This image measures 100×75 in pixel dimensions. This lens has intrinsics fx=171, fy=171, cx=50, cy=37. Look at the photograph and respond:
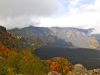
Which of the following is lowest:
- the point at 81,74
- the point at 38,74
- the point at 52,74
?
the point at 38,74

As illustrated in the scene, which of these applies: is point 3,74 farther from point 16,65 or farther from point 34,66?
point 16,65

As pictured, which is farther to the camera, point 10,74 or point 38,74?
point 38,74

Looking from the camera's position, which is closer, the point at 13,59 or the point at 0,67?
the point at 0,67

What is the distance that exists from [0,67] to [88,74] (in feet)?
126

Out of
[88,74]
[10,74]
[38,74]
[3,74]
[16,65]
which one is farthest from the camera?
[16,65]

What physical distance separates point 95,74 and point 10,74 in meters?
33.2

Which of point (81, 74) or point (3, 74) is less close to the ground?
point (81, 74)

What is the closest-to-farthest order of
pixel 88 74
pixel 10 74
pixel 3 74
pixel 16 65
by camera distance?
pixel 88 74 < pixel 10 74 < pixel 3 74 < pixel 16 65

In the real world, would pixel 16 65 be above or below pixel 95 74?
below

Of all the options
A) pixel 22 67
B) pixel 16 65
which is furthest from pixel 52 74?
pixel 16 65

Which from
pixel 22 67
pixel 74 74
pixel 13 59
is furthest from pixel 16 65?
pixel 74 74

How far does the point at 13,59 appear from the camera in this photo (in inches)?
5133

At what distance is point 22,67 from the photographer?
115938mm

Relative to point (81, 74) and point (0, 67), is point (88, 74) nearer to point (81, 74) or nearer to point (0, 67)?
point (81, 74)
